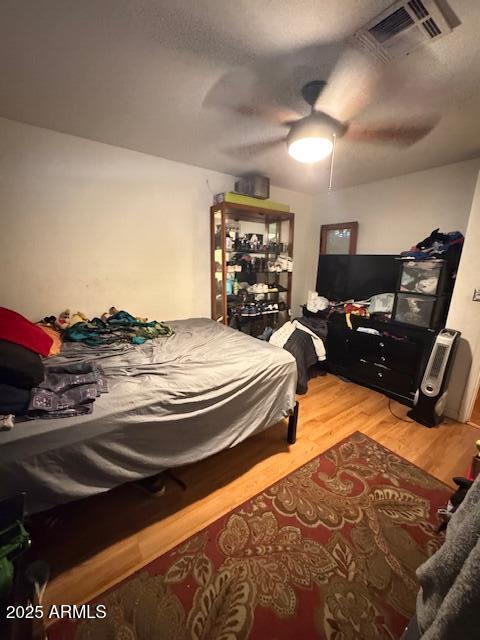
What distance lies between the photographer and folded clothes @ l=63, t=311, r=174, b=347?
2121mm

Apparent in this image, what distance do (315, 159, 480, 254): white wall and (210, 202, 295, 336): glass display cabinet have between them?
912mm

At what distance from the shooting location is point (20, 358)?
1.25m

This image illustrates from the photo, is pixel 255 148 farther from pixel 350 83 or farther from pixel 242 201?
pixel 350 83

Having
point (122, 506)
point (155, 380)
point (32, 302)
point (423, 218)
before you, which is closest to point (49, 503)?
point (122, 506)

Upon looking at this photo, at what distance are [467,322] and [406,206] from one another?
1535 mm

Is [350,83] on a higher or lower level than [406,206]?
higher

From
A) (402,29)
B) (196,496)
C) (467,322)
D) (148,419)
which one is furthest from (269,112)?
(196,496)

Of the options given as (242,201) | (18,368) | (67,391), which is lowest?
(67,391)

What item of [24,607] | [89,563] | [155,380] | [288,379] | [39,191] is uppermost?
[39,191]

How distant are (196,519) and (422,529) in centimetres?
126

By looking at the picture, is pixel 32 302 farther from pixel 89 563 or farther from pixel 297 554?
pixel 297 554

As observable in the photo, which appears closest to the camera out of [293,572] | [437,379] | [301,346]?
[293,572]

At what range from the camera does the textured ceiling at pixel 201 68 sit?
42.7 inches

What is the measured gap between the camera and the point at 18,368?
1.21 m
